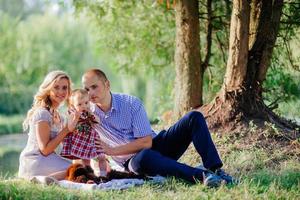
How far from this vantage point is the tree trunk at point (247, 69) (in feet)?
23.4

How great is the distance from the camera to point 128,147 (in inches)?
214

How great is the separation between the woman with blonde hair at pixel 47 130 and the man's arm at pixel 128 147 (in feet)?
1.23

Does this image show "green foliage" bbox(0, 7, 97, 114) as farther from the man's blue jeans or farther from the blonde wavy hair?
the man's blue jeans

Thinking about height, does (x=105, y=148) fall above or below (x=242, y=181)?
above

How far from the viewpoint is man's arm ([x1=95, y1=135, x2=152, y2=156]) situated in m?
5.41

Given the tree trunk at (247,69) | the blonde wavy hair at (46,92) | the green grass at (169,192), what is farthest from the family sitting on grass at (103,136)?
the tree trunk at (247,69)

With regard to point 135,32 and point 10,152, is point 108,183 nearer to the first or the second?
point 135,32

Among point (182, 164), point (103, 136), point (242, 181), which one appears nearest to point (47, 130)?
point (103, 136)

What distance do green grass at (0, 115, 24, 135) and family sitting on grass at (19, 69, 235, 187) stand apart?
→ 11.3m

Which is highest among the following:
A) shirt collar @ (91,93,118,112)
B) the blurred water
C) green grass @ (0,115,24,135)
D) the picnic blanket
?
shirt collar @ (91,93,118,112)

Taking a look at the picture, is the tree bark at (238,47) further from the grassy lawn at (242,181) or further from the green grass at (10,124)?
the green grass at (10,124)

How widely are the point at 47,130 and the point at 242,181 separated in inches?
62.1

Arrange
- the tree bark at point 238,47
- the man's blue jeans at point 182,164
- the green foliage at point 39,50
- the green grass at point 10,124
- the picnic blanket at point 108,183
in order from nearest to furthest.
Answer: the picnic blanket at point 108,183 → the man's blue jeans at point 182,164 → the tree bark at point 238,47 → the green grass at point 10,124 → the green foliage at point 39,50

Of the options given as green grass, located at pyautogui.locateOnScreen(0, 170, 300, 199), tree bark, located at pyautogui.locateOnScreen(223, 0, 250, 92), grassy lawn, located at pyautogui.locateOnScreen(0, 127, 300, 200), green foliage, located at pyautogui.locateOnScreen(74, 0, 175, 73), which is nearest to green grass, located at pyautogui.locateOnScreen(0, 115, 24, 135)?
green foliage, located at pyautogui.locateOnScreen(74, 0, 175, 73)
